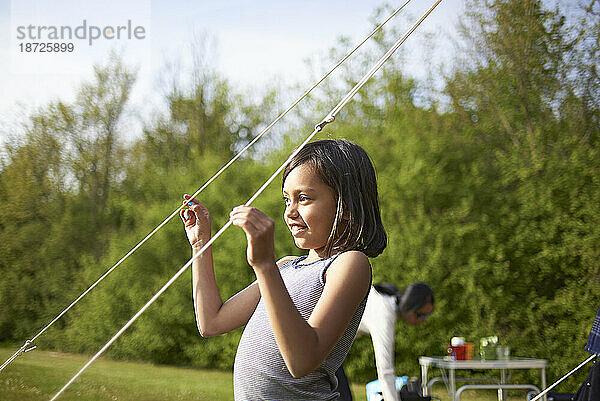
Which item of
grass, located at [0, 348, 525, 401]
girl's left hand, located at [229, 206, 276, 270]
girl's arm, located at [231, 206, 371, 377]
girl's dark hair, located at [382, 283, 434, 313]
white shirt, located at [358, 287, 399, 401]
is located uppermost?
girl's left hand, located at [229, 206, 276, 270]

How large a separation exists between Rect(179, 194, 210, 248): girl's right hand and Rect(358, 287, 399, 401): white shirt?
2.15m

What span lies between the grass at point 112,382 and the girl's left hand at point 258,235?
6381 millimetres

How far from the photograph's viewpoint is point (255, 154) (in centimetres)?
898

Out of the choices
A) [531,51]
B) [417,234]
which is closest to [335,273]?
[417,234]

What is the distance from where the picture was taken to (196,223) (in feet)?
4.34

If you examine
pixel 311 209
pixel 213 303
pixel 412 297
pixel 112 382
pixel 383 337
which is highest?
pixel 311 209

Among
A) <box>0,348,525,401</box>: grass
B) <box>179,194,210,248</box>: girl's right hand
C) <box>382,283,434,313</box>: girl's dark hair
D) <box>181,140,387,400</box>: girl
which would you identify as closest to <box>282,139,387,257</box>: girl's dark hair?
<box>181,140,387,400</box>: girl

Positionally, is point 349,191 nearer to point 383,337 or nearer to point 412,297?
point 383,337

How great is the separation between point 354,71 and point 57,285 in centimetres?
449

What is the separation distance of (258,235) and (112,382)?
7.51 m

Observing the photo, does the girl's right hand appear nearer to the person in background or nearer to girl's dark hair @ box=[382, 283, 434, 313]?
the person in background

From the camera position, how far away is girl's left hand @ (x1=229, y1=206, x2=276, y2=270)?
0.85 metres

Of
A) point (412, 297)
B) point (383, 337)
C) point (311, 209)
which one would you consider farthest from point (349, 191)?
point (412, 297)

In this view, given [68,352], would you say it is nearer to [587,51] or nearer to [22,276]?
[22,276]
